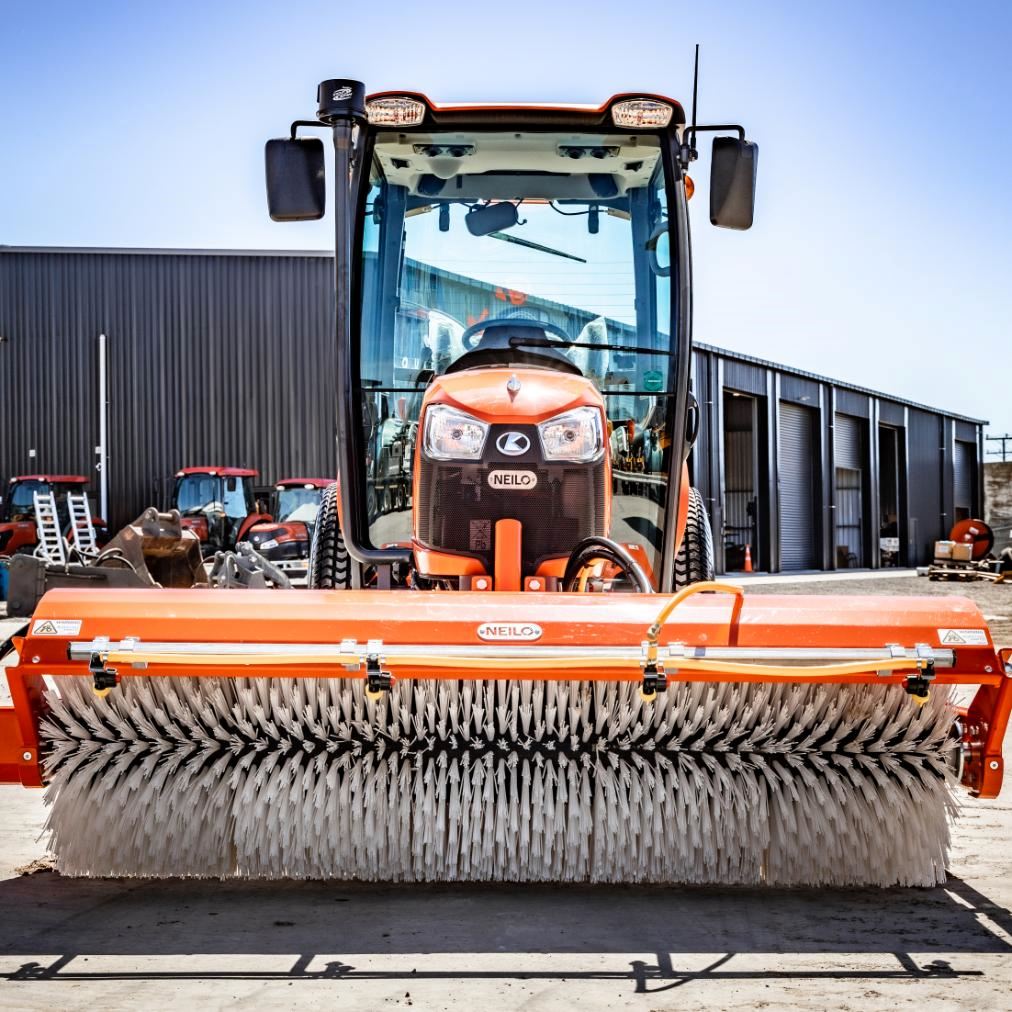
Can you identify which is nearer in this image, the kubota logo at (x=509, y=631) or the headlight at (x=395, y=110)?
the kubota logo at (x=509, y=631)

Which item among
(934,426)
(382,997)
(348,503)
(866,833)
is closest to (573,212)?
(348,503)

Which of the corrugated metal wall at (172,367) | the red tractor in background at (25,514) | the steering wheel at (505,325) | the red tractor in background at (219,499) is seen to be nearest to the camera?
the steering wheel at (505,325)

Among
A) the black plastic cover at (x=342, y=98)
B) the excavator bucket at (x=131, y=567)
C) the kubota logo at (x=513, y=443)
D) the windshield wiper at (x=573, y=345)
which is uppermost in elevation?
the black plastic cover at (x=342, y=98)

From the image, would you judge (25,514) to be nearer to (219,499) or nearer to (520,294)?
(219,499)

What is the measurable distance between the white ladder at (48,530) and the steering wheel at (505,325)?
13599 millimetres

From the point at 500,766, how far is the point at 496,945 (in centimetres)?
43

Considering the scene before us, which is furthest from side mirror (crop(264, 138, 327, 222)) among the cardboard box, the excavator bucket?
the cardboard box

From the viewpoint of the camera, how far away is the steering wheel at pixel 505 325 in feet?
13.4

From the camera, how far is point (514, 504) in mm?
3631

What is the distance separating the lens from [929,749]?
2.84 meters

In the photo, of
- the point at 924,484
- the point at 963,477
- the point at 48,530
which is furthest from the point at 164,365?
the point at 963,477

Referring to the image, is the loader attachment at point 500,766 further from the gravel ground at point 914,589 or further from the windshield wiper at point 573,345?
the gravel ground at point 914,589

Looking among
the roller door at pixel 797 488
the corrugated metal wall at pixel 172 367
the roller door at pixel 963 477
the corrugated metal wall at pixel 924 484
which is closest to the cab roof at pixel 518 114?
the corrugated metal wall at pixel 172 367

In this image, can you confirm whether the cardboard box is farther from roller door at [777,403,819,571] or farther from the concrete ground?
the concrete ground
